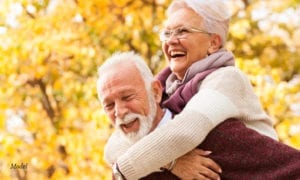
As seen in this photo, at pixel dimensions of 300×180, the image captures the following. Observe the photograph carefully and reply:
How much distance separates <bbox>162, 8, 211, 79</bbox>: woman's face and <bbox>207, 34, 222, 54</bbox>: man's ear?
1 centimetres

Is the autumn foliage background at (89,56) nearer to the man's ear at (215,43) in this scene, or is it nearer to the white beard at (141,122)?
the man's ear at (215,43)

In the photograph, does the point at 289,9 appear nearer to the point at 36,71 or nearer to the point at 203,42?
the point at 36,71

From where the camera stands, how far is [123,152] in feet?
5.14

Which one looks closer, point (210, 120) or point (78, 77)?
point (210, 120)

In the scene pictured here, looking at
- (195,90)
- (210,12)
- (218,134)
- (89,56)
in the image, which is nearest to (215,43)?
(210,12)

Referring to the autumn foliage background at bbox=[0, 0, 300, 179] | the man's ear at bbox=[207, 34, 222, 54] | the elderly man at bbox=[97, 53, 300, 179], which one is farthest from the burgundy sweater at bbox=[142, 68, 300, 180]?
the autumn foliage background at bbox=[0, 0, 300, 179]

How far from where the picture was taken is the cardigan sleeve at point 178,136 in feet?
4.60

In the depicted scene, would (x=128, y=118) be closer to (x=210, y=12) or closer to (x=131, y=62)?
(x=131, y=62)

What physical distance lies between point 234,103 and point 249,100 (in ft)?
0.26

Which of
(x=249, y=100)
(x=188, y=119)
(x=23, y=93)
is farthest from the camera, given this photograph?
(x=23, y=93)

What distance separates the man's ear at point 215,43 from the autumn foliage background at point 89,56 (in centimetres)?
266

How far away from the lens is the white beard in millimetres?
1446

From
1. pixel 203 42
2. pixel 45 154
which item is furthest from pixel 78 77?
pixel 203 42

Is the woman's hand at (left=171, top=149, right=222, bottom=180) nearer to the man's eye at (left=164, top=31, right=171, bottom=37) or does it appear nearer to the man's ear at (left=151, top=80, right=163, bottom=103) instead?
the man's ear at (left=151, top=80, right=163, bottom=103)
